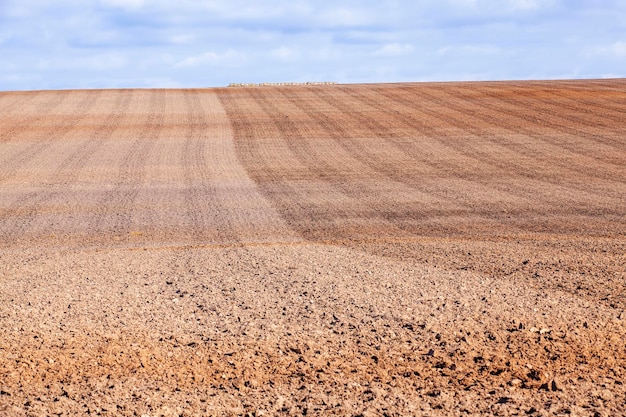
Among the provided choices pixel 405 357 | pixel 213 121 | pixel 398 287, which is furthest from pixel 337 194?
pixel 213 121

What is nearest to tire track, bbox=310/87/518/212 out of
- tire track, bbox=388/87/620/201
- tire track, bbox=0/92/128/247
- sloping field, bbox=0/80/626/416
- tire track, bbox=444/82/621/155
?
sloping field, bbox=0/80/626/416

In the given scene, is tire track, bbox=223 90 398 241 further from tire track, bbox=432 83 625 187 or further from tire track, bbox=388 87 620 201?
tire track, bbox=432 83 625 187

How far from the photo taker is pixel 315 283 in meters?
9.23

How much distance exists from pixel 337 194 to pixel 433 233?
5.92 m

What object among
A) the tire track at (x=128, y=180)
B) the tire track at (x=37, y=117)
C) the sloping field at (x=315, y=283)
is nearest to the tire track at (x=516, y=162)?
the sloping field at (x=315, y=283)

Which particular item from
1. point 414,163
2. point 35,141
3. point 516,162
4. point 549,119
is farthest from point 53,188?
point 549,119

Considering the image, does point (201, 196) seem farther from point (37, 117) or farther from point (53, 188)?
point (37, 117)

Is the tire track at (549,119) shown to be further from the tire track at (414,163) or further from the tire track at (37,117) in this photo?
the tire track at (37,117)

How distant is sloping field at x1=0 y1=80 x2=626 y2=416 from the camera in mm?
6285

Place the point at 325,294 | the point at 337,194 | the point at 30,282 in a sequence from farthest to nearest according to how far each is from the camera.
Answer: the point at 337,194 < the point at 30,282 < the point at 325,294

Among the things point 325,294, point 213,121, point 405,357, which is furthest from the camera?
point 213,121

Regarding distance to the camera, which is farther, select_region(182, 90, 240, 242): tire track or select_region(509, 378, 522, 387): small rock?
select_region(182, 90, 240, 242): tire track

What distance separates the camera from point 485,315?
785 centimetres

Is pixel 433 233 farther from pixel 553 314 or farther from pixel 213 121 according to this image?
pixel 213 121
